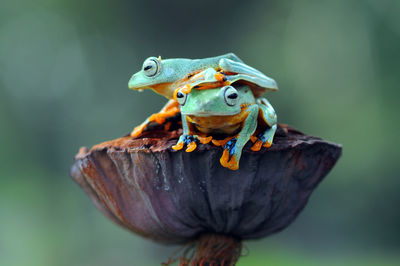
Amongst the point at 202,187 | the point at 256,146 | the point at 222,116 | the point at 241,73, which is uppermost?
the point at 241,73

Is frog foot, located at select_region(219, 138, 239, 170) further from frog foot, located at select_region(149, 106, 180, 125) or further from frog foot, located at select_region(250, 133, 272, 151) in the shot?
frog foot, located at select_region(149, 106, 180, 125)

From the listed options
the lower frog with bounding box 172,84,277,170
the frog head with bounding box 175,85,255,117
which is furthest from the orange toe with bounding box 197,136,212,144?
the frog head with bounding box 175,85,255,117

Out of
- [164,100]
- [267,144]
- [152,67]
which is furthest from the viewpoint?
[164,100]

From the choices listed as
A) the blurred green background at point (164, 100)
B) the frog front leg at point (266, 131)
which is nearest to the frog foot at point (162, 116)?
the frog front leg at point (266, 131)

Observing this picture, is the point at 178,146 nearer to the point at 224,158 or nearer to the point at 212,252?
the point at 224,158

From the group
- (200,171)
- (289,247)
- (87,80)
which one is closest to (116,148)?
(200,171)

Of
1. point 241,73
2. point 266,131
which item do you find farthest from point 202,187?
A: point 241,73

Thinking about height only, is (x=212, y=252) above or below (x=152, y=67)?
below
